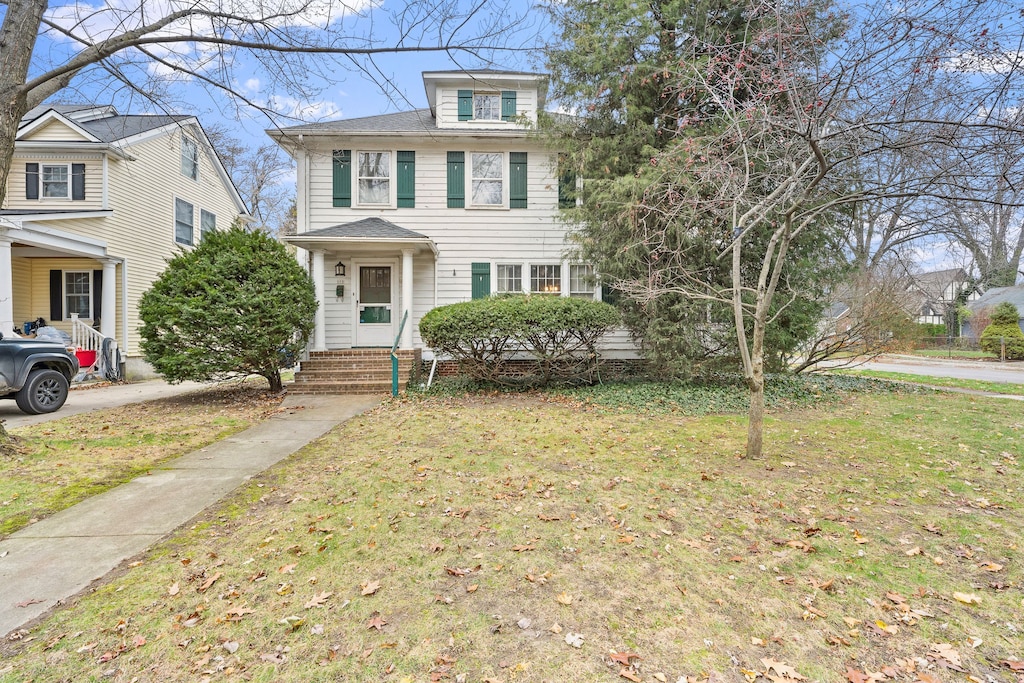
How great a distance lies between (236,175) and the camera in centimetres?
2444

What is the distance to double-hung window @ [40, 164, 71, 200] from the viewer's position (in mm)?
13648

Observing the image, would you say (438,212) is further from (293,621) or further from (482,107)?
(293,621)

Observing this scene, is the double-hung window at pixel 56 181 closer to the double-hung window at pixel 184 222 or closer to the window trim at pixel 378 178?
the double-hung window at pixel 184 222

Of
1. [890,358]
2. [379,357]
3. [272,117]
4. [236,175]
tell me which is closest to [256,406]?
[379,357]

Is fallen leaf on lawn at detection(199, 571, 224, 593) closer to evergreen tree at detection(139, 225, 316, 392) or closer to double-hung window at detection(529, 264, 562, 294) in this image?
evergreen tree at detection(139, 225, 316, 392)

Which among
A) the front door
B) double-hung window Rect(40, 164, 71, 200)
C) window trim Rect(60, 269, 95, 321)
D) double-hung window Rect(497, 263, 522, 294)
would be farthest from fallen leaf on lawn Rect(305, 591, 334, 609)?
window trim Rect(60, 269, 95, 321)

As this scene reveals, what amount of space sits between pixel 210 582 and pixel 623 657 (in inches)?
91.8

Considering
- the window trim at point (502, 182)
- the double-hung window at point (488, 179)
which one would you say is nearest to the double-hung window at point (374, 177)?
the window trim at point (502, 182)

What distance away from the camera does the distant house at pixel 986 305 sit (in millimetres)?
27266

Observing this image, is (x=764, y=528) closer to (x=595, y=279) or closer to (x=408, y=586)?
(x=408, y=586)

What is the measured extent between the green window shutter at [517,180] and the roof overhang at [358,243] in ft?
7.67

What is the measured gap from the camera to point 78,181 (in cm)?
1365

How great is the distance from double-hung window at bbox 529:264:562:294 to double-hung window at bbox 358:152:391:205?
3.94 m

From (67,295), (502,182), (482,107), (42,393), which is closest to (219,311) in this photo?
(42,393)
